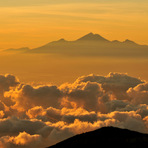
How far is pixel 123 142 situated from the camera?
164750mm

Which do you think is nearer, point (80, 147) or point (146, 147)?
point (146, 147)

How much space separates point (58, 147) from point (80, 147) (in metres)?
17.6

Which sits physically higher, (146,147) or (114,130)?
(114,130)

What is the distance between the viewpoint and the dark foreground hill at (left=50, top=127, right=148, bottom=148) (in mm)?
160375

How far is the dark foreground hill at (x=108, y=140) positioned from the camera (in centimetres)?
16038

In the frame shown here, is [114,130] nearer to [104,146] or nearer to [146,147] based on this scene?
[104,146]

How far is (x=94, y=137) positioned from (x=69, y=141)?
1107 centimetres

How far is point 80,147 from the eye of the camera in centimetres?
17050

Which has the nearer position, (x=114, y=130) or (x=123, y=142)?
(x=123, y=142)

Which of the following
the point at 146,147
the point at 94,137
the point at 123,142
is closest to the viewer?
the point at 146,147

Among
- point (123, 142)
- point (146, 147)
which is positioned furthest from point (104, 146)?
point (146, 147)

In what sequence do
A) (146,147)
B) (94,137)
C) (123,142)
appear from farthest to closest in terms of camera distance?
(94,137) < (123,142) < (146,147)

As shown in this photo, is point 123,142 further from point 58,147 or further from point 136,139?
point 58,147

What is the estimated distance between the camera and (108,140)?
174 m
